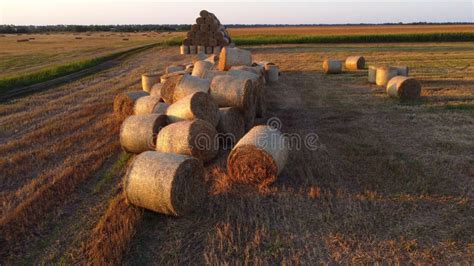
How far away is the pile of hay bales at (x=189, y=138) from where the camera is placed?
6086mm

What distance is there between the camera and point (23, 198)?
6875 millimetres

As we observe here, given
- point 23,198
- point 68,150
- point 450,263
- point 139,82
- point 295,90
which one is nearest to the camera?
point 450,263

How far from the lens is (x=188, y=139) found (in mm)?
7496

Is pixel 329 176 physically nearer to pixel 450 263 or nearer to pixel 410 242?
pixel 410 242

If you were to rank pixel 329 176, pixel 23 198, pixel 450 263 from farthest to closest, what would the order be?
pixel 329 176 → pixel 23 198 → pixel 450 263

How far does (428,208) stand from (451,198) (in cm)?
60

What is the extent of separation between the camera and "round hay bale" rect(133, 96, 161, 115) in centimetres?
1028

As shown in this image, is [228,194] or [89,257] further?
[228,194]

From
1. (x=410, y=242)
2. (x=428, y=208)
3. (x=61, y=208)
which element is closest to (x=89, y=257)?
(x=61, y=208)

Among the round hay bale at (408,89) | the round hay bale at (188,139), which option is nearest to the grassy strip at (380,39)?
the round hay bale at (408,89)

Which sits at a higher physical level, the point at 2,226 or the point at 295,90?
the point at 295,90

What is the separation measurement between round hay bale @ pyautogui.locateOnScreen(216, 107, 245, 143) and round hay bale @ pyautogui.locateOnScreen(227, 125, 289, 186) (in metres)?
1.94

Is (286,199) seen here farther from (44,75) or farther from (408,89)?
(44,75)

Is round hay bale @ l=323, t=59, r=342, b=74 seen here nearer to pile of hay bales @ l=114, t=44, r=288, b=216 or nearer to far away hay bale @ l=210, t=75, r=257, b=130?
pile of hay bales @ l=114, t=44, r=288, b=216
